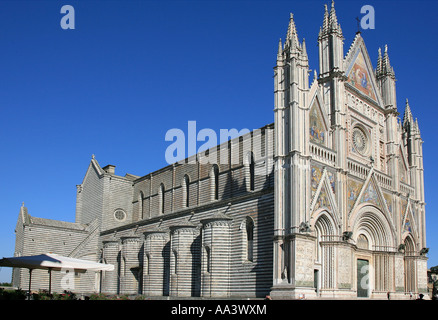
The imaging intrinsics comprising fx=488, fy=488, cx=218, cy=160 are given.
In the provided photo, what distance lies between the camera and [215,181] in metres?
34.2

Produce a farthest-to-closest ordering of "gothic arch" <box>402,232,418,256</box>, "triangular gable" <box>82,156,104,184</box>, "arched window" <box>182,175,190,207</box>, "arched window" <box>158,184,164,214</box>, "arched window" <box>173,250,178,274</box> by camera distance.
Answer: "triangular gable" <box>82,156,104,184</box> < "arched window" <box>158,184,164,214</box> < "arched window" <box>182,175,190,207</box> < "gothic arch" <box>402,232,418,256</box> < "arched window" <box>173,250,178,274</box>

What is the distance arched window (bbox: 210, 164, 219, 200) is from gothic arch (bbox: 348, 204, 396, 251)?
9.75 m

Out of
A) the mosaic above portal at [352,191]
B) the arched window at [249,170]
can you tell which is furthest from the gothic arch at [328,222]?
the arched window at [249,170]

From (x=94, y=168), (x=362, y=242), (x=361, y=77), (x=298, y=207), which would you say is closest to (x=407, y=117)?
(x=361, y=77)

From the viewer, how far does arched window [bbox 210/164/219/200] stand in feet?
111

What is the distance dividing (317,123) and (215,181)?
9089mm

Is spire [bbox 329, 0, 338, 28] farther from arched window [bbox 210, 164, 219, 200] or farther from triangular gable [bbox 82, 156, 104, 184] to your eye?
triangular gable [bbox 82, 156, 104, 184]

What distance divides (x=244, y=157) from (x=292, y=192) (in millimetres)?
6720

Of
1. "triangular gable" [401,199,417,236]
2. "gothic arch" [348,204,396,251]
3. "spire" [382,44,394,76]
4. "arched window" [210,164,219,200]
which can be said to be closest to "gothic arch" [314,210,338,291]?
"gothic arch" [348,204,396,251]

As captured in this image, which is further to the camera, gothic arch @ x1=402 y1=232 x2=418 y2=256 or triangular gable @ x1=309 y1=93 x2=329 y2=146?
gothic arch @ x1=402 y1=232 x2=418 y2=256

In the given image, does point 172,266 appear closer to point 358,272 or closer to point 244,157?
point 244,157

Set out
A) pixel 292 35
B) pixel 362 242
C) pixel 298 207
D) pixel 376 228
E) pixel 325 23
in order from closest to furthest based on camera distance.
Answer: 1. pixel 298 207
2. pixel 292 35
3. pixel 362 242
4. pixel 376 228
5. pixel 325 23

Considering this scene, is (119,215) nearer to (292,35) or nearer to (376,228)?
(376,228)
